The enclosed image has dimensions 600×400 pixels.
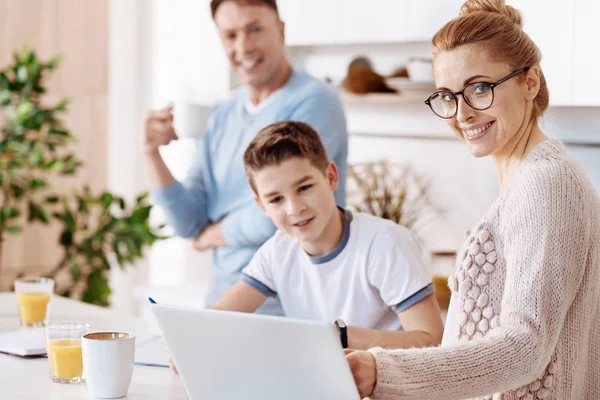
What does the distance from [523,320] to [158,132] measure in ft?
4.87

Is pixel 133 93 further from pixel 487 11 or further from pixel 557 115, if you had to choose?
pixel 487 11

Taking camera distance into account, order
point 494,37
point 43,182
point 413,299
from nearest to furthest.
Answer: point 494,37 < point 413,299 < point 43,182

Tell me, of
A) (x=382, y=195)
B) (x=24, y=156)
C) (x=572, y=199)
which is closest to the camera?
(x=572, y=199)

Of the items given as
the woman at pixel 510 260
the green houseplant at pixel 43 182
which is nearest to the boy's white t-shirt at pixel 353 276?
the woman at pixel 510 260

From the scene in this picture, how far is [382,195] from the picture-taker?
3.31 meters

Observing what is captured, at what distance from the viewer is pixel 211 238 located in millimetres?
2504

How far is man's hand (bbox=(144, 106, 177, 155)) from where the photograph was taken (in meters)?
2.49

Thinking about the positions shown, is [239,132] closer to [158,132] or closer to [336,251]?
[158,132]

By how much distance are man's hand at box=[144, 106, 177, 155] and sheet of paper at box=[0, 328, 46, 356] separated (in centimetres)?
68

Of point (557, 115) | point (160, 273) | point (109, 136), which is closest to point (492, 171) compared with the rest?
point (557, 115)

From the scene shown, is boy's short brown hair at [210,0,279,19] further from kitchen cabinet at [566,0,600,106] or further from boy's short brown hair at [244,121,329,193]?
kitchen cabinet at [566,0,600,106]

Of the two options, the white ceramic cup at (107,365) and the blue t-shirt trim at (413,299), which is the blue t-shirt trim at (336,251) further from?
the white ceramic cup at (107,365)

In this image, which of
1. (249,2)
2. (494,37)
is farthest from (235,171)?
(494,37)

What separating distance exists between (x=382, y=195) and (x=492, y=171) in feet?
1.34
